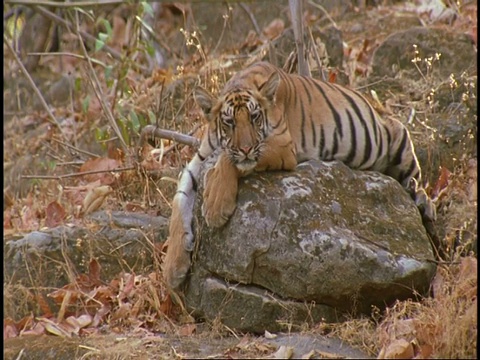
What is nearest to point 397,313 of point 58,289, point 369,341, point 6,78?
point 369,341

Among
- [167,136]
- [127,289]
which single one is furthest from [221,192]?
[167,136]

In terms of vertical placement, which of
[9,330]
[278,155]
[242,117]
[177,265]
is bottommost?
[9,330]

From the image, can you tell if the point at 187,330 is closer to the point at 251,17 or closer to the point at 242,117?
the point at 242,117

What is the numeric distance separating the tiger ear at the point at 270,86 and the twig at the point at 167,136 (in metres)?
1.75

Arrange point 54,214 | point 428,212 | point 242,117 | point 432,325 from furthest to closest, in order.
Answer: point 54,214
point 428,212
point 242,117
point 432,325

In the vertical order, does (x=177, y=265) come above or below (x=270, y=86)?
below

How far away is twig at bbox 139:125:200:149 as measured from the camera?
305 inches

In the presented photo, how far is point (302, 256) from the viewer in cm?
568

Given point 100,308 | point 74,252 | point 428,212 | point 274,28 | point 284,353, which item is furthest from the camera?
point 274,28

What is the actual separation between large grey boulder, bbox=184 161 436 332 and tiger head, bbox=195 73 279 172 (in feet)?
0.95

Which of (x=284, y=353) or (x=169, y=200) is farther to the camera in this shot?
(x=169, y=200)

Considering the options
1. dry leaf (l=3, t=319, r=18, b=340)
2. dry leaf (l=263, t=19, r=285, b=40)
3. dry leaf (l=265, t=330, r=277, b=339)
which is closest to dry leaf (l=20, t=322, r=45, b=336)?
dry leaf (l=3, t=319, r=18, b=340)

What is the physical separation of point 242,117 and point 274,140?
11.0 inches

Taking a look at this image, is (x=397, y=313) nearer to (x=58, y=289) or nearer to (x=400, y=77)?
(x=58, y=289)
